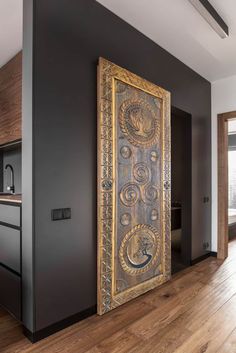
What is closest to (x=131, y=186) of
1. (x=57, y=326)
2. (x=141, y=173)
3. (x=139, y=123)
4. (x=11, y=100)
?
(x=141, y=173)

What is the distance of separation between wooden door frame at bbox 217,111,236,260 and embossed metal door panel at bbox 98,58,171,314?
55.5 inches

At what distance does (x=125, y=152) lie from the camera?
2.46m

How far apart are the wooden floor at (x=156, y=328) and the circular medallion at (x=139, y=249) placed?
0.33m

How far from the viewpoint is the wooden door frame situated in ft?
12.9

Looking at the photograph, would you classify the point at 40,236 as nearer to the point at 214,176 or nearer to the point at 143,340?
the point at 143,340

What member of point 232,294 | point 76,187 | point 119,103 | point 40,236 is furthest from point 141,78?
point 232,294

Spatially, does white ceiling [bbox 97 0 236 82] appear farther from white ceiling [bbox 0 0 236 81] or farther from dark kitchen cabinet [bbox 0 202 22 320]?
dark kitchen cabinet [bbox 0 202 22 320]

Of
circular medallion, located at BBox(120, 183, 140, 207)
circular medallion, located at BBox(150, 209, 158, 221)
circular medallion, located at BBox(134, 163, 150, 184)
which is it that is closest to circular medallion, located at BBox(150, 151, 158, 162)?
circular medallion, located at BBox(134, 163, 150, 184)

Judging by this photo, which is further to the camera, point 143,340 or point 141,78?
point 141,78

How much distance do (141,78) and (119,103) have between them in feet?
1.55

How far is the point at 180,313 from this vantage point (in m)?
2.26

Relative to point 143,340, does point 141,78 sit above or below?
above

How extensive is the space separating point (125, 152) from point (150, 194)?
616mm

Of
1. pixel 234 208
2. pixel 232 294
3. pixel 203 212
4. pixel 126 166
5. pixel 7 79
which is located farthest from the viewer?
pixel 234 208
